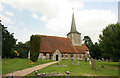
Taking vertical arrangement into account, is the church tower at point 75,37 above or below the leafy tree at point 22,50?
above

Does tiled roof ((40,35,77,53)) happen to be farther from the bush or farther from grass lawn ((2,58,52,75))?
grass lawn ((2,58,52,75))

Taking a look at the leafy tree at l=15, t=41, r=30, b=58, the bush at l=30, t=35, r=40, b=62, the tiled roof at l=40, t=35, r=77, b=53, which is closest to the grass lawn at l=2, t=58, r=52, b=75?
the bush at l=30, t=35, r=40, b=62

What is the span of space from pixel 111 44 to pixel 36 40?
17742mm

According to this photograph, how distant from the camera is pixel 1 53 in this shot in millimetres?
27812

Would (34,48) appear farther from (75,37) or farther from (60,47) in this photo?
(75,37)

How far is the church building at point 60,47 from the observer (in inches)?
1187

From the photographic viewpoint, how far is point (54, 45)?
3416cm

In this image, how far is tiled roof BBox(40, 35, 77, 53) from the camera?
31812mm

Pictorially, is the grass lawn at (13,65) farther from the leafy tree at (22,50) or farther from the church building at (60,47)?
the leafy tree at (22,50)

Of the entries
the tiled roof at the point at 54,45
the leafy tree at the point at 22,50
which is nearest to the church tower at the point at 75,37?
the tiled roof at the point at 54,45

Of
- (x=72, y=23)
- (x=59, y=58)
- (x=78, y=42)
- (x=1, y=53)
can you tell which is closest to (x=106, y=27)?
(x=59, y=58)

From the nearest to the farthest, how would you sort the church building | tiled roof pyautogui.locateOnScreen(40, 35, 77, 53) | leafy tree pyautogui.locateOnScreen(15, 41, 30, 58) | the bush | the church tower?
the bush
the church building
tiled roof pyautogui.locateOnScreen(40, 35, 77, 53)
the church tower
leafy tree pyautogui.locateOnScreen(15, 41, 30, 58)

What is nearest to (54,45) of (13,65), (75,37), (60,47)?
(60,47)

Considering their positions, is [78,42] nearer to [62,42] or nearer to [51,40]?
[62,42]
